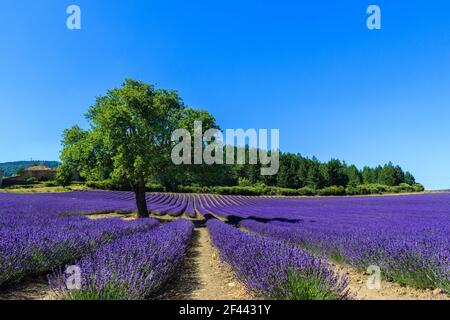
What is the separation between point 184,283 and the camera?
14.1 ft

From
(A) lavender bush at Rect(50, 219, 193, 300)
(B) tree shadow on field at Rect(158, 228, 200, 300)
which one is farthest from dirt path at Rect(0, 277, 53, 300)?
(B) tree shadow on field at Rect(158, 228, 200, 300)

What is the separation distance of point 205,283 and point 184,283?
0.29 meters

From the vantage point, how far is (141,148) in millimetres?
13938

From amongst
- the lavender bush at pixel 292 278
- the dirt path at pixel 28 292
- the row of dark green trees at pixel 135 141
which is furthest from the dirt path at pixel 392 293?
the row of dark green trees at pixel 135 141

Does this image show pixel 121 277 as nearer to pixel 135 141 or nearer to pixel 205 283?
pixel 205 283

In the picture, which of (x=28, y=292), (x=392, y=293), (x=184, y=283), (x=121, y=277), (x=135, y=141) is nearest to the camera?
(x=121, y=277)

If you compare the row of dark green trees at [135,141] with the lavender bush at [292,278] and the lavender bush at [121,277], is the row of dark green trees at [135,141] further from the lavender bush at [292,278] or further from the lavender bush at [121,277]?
the lavender bush at [292,278]

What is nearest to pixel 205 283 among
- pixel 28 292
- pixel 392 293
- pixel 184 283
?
pixel 184 283

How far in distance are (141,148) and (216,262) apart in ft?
29.4

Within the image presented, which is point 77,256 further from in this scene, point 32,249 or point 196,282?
point 196,282

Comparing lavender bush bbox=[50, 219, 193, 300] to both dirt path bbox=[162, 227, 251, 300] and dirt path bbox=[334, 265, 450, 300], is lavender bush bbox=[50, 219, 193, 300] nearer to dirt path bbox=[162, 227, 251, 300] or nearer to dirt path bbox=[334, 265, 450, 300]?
dirt path bbox=[162, 227, 251, 300]

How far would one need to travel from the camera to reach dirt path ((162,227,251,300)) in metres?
3.64

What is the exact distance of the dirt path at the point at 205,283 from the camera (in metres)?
3.64

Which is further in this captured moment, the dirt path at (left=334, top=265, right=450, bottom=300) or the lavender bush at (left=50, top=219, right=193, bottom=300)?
the dirt path at (left=334, top=265, right=450, bottom=300)
